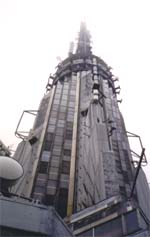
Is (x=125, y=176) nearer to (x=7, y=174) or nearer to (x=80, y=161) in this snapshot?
(x=80, y=161)

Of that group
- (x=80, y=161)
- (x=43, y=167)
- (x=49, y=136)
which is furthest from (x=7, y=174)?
(x=49, y=136)

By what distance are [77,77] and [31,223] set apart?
47.4m

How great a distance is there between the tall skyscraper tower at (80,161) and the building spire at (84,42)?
14330mm

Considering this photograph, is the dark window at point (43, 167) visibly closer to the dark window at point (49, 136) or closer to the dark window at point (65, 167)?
the dark window at point (65, 167)

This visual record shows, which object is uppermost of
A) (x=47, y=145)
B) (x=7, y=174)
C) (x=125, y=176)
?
(x=47, y=145)

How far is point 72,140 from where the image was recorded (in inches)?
1409

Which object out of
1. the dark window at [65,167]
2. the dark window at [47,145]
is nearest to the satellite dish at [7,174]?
the dark window at [65,167]

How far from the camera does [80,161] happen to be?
2888cm

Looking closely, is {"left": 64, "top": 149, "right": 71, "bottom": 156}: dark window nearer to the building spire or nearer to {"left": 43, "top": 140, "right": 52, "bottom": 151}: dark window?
{"left": 43, "top": 140, "right": 52, "bottom": 151}: dark window

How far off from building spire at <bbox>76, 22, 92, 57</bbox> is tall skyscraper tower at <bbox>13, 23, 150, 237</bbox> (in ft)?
47.0

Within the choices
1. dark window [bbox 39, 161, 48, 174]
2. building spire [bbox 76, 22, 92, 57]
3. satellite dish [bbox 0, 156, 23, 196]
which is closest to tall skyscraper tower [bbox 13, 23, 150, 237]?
dark window [bbox 39, 161, 48, 174]

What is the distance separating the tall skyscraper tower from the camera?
17402 mm

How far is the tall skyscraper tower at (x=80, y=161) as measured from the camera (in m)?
17.4

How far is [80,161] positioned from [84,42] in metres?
54.3
